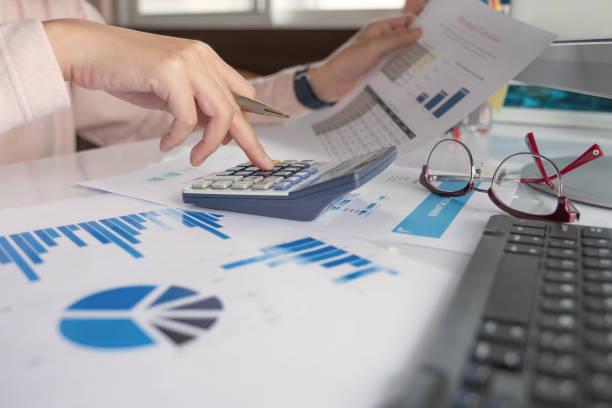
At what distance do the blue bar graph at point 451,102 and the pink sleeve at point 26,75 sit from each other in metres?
0.45

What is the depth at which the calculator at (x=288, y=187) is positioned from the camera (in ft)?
1.40

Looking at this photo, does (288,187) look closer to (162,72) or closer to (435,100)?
(162,72)

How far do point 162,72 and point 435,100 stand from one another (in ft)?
1.22

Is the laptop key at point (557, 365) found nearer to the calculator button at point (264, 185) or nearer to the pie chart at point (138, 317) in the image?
the pie chart at point (138, 317)

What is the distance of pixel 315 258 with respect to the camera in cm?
36

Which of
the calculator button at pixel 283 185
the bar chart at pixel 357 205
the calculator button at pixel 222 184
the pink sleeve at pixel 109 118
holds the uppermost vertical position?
the calculator button at pixel 283 185

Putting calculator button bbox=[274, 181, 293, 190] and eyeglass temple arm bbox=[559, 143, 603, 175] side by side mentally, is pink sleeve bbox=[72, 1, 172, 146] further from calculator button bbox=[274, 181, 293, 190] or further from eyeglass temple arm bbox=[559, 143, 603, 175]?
eyeglass temple arm bbox=[559, 143, 603, 175]

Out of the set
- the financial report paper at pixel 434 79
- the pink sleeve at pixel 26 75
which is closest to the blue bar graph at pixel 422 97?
the financial report paper at pixel 434 79

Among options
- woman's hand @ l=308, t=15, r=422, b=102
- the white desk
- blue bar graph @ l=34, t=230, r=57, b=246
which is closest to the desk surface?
the white desk

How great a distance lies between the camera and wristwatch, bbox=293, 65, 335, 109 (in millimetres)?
979

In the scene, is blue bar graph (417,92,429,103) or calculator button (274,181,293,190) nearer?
calculator button (274,181,293,190)

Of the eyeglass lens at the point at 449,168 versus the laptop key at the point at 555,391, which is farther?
the eyeglass lens at the point at 449,168

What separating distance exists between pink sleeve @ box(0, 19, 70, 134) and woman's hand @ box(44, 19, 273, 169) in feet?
Answer: 0.10

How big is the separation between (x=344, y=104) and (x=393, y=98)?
11 cm
